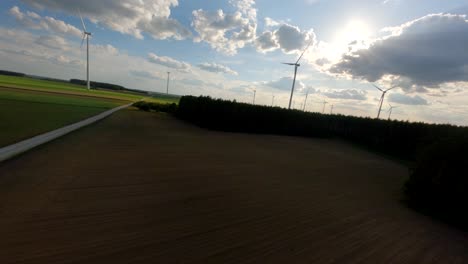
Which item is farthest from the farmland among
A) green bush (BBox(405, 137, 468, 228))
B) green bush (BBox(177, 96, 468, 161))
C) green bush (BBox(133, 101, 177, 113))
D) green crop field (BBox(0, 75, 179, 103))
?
green crop field (BBox(0, 75, 179, 103))

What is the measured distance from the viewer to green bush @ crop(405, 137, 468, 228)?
4.92 m

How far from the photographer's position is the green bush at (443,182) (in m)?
4.92

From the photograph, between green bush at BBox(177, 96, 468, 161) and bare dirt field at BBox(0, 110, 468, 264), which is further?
green bush at BBox(177, 96, 468, 161)

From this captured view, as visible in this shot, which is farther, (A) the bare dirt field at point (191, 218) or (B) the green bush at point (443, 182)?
(B) the green bush at point (443, 182)

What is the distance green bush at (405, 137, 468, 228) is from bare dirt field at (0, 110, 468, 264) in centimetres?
53

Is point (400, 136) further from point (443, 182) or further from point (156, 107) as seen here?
point (156, 107)

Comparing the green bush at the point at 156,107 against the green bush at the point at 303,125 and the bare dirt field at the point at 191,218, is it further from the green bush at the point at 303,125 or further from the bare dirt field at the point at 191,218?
the bare dirt field at the point at 191,218

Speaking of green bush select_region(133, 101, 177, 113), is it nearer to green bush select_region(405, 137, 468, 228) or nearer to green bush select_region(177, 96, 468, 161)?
green bush select_region(177, 96, 468, 161)

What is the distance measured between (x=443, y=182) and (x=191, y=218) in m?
6.16

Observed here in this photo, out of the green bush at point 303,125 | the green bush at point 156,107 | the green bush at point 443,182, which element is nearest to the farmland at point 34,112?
the green bush at point 156,107

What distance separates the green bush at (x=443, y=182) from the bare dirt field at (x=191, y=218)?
534mm

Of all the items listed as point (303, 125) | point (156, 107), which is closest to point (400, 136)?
point (303, 125)

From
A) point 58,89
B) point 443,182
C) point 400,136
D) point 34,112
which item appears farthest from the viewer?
point 58,89

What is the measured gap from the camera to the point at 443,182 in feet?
16.9
